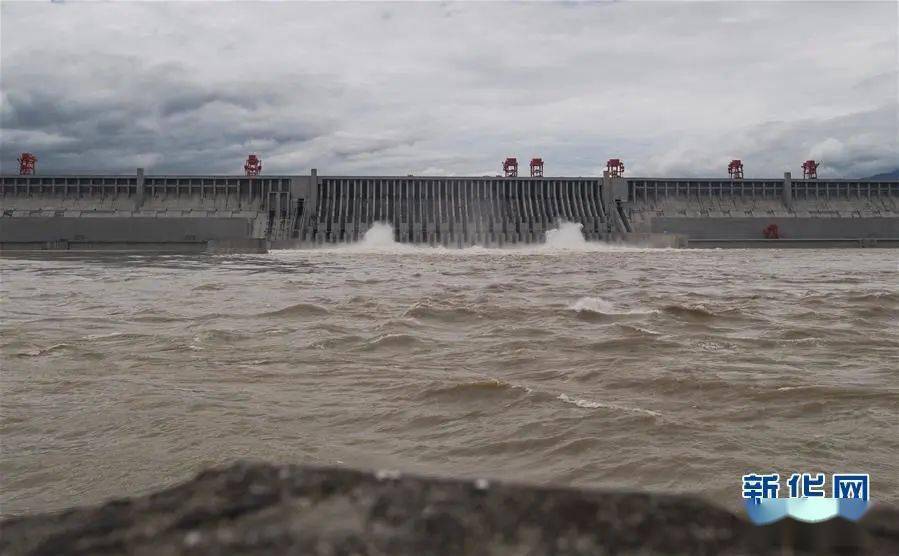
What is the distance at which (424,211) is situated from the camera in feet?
153

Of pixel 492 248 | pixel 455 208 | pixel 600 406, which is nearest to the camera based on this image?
pixel 600 406

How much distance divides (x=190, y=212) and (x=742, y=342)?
41726mm

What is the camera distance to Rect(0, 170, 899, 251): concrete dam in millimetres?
39812

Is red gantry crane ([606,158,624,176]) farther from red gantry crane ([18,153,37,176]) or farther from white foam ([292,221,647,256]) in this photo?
red gantry crane ([18,153,37,176])

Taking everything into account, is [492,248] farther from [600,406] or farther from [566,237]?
[600,406]

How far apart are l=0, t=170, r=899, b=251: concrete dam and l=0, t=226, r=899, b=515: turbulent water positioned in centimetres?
3186

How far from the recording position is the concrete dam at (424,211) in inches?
1567

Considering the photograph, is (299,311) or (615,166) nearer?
(299,311)

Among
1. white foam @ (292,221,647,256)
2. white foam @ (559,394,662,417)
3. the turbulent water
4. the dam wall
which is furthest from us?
the dam wall

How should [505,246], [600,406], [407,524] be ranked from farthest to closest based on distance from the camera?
[505,246] < [600,406] < [407,524]

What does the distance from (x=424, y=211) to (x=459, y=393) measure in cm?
4195

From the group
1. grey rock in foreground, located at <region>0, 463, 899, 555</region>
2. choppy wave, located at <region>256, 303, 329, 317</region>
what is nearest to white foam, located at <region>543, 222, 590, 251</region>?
choppy wave, located at <region>256, 303, 329, 317</region>

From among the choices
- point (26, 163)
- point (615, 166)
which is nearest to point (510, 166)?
point (615, 166)

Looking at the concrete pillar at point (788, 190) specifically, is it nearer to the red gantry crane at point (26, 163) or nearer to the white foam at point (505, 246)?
the white foam at point (505, 246)
